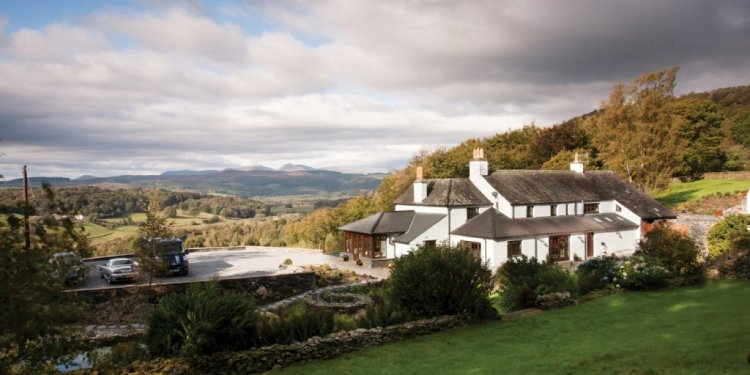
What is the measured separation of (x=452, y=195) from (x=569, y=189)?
10439mm

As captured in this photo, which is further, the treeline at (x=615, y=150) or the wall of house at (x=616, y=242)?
the treeline at (x=615, y=150)

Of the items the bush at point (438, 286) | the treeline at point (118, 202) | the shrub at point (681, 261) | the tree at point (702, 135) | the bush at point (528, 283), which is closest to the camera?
the treeline at point (118, 202)

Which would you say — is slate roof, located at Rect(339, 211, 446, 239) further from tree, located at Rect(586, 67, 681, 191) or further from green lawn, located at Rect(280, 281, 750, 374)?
tree, located at Rect(586, 67, 681, 191)

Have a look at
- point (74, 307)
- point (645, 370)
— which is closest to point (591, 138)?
point (645, 370)

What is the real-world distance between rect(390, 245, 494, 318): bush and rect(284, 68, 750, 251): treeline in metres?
30.4

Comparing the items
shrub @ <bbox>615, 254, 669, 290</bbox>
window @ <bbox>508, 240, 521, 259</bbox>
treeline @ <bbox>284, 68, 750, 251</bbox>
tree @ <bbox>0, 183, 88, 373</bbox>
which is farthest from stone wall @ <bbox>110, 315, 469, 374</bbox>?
treeline @ <bbox>284, 68, 750, 251</bbox>

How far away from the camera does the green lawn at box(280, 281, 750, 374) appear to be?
28.9 feet

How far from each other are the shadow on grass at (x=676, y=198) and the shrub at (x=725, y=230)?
22.1m

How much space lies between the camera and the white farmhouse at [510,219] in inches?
1194

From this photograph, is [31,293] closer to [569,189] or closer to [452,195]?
[452,195]

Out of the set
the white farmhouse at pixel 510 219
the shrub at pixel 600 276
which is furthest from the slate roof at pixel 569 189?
the shrub at pixel 600 276

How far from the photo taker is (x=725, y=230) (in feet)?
79.7

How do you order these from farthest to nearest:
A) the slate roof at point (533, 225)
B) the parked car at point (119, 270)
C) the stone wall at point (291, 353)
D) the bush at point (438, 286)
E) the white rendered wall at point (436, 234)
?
the white rendered wall at point (436, 234)
the slate roof at point (533, 225)
the parked car at point (119, 270)
the bush at point (438, 286)
the stone wall at point (291, 353)

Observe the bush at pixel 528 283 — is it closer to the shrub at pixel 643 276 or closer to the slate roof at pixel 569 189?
the shrub at pixel 643 276
